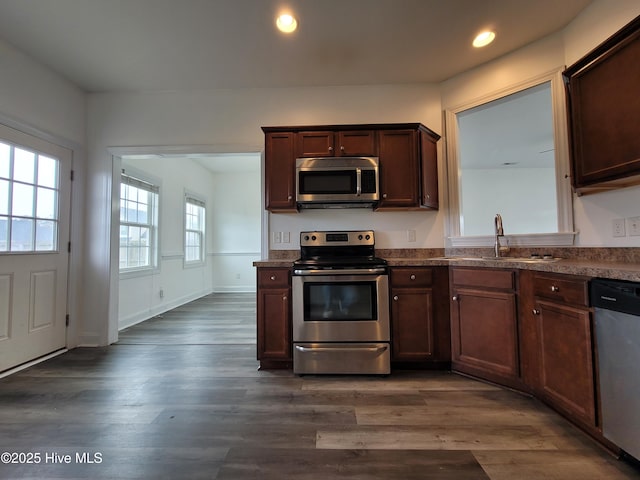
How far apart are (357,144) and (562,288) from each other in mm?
1852

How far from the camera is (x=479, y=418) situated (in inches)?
66.2

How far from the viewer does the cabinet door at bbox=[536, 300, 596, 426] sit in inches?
57.1

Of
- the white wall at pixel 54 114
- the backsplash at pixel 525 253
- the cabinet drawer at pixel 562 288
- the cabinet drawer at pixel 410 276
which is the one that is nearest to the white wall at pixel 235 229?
the white wall at pixel 54 114

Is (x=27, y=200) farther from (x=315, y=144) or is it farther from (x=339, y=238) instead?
(x=339, y=238)

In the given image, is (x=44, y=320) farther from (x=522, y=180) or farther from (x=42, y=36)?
(x=522, y=180)

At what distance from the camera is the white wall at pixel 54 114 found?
2.39m

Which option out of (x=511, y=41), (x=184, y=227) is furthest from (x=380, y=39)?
(x=184, y=227)

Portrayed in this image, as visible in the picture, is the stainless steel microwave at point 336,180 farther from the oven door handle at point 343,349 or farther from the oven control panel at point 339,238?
the oven door handle at point 343,349

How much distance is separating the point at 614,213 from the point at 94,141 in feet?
15.2

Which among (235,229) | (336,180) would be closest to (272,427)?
(336,180)

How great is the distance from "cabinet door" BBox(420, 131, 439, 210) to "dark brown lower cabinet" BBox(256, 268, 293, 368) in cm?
146

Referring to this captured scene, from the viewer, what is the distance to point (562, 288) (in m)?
1.59

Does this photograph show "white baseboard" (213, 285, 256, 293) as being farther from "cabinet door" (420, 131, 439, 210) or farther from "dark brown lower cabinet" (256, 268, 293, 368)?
"cabinet door" (420, 131, 439, 210)

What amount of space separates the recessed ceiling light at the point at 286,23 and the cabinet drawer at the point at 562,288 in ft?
7.98
